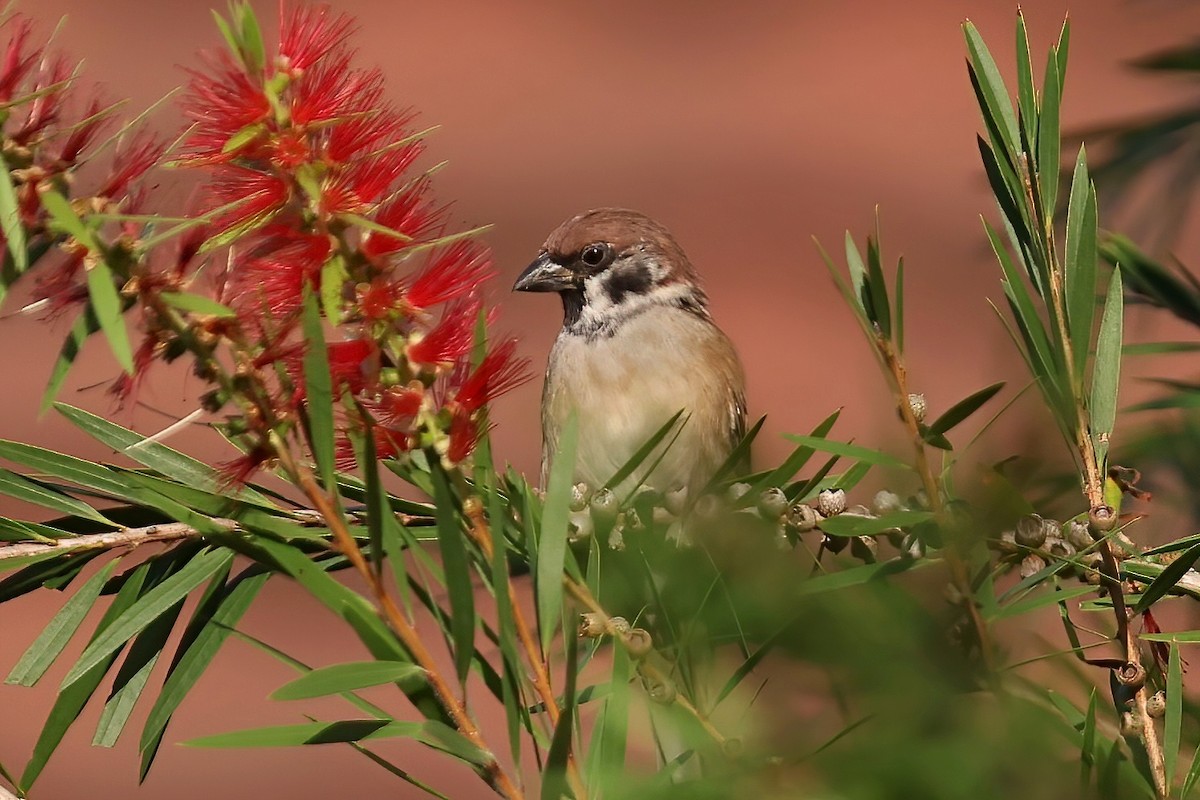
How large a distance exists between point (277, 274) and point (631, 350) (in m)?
1.70

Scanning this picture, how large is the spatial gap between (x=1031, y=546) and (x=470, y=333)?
0.23 m

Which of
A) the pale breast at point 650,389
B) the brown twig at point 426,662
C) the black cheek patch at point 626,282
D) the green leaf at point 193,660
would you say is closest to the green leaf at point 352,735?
the brown twig at point 426,662

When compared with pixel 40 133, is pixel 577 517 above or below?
below

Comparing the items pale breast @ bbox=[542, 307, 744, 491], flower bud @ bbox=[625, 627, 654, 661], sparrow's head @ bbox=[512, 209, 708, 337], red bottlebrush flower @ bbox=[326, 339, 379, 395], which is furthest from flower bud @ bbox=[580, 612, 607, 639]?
sparrow's head @ bbox=[512, 209, 708, 337]

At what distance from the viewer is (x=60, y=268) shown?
17.7 inches

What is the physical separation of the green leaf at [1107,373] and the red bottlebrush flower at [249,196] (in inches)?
12.6

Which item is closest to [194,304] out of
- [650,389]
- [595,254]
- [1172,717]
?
[1172,717]

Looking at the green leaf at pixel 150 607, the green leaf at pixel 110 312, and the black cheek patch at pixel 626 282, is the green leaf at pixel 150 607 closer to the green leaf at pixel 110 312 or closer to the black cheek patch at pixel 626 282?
the green leaf at pixel 110 312

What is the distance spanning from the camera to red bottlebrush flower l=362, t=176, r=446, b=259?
0.50 meters

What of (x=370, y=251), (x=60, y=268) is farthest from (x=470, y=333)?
(x=60, y=268)

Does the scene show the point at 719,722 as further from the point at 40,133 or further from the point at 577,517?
the point at 40,133

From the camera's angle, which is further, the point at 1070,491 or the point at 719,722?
the point at 1070,491

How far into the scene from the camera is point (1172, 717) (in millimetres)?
396

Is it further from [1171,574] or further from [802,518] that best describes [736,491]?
[1171,574]
